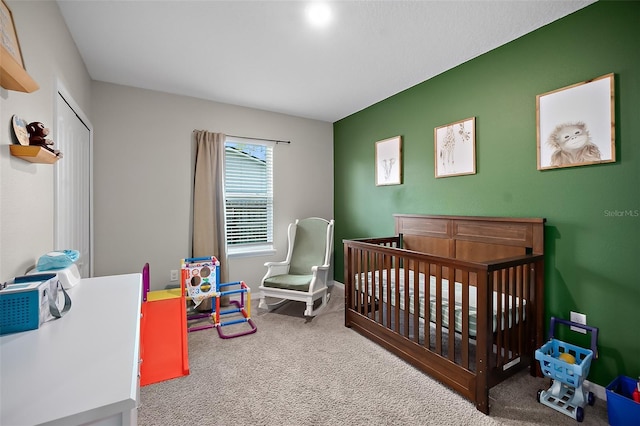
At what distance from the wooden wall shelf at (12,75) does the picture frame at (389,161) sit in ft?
9.40

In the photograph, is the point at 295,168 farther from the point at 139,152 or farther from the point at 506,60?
the point at 506,60

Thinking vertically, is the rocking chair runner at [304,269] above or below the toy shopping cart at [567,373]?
above

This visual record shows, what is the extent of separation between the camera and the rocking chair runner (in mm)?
2969

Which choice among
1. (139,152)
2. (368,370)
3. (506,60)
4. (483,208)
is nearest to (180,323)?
(368,370)

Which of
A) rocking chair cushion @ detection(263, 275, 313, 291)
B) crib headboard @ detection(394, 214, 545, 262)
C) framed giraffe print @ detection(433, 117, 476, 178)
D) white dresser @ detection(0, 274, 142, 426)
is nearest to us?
white dresser @ detection(0, 274, 142, 426)

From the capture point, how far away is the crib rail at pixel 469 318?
1.63 meters

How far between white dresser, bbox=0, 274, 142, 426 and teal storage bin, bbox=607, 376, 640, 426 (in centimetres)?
218

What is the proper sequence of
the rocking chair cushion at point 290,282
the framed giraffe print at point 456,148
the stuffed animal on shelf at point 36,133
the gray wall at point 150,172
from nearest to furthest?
1. the stuffed animal on shelf at point 36,133
2. the framed giraffe print at point 456,148
3. the gray wall at point 150,172
4. the rocking chair cushion at point 290,282

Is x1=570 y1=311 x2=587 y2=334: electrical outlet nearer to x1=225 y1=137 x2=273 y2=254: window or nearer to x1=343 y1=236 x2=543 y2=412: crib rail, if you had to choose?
x1=343 y1=236 x2=543 y2=412: crib rail

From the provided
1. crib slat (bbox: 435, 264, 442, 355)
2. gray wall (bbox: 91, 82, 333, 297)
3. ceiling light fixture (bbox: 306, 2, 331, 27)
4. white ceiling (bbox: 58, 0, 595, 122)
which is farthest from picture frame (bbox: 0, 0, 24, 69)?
crib slat (bbox: 435, 264, 442, 355)

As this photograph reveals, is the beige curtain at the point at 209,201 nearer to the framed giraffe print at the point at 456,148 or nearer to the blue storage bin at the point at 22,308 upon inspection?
the blue storage bin at the point at 22,308

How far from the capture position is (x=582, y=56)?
1.80 metres

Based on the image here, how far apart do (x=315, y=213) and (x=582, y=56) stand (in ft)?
10.1

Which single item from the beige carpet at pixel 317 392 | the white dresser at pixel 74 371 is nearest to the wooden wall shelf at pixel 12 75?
the white dresser at pixel 74 371
